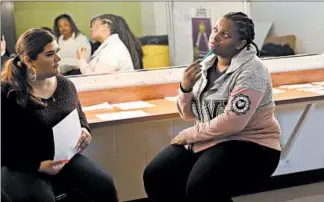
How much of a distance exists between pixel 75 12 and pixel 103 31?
22cm

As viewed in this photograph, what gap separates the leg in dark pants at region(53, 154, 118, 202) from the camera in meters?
2.00

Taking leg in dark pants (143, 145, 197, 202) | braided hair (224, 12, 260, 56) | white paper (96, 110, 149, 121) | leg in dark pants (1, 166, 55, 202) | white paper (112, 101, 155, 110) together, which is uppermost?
braided hair (224, 12, 260, 56)

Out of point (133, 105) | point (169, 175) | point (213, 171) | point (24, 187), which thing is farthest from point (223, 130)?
point (24, 187)

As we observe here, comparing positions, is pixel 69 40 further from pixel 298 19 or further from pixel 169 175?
pixel 298 19

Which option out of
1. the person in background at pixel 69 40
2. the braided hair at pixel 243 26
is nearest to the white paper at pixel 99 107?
the person in background at pixel 69 40

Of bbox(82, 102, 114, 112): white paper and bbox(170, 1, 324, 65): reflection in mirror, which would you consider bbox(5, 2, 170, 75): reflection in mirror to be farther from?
bbox(82, 102, 114, 112): white paper

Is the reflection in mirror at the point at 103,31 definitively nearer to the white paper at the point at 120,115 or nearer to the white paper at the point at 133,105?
the white paper at the point at 133,105

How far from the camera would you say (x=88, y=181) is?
6.61 feet

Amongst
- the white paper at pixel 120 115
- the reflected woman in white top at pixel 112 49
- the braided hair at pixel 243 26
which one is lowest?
the white paper at pixel 120 115

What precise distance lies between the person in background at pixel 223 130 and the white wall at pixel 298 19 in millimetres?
1289

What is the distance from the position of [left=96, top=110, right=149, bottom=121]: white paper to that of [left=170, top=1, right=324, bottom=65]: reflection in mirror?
822 mm

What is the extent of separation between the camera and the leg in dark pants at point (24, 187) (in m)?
1.83

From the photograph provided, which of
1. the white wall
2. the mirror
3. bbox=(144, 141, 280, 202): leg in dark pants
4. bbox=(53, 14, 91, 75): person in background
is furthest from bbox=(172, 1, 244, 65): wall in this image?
bbox=(144, 141, 280, 202): leg in dark pants

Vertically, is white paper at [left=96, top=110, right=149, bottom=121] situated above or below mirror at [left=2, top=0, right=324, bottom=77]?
below
